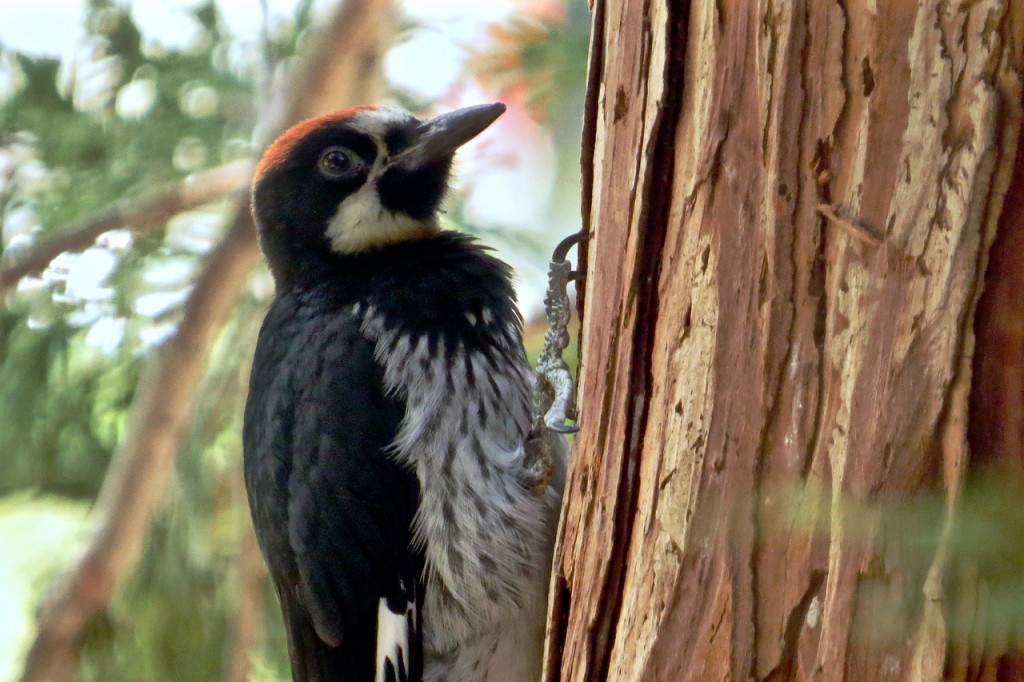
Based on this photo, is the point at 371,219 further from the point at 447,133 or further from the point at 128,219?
the point at 128,219

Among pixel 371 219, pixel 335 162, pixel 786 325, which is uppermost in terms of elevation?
pixel 335 162

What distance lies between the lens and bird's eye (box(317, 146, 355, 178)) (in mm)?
2725

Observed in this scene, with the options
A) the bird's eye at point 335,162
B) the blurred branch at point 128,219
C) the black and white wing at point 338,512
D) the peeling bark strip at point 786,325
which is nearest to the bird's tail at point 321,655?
the black and white wing at point 338,512

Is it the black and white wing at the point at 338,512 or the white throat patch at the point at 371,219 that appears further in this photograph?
the white throat patch at the point at 371,219

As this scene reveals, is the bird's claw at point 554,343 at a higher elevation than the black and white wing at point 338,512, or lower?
higher

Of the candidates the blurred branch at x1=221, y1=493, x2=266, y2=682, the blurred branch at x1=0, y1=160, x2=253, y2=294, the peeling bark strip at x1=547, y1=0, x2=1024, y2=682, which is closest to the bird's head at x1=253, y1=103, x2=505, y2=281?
the blurred branch at x1=0, y1=160, x2=253, y2=294

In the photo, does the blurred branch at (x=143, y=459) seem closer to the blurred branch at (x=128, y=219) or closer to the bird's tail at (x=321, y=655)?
the blurred branch at (x=128, y=219)

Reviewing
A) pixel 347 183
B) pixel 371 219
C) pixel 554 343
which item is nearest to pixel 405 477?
pixel 554 343

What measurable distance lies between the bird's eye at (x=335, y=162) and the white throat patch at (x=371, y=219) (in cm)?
6

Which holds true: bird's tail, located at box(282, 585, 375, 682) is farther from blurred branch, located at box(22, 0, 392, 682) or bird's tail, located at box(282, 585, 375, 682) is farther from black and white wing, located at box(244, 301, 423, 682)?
blurred branch, located at box(22, 0, 392, 682)

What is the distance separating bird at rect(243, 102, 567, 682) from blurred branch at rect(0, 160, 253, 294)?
83 cm

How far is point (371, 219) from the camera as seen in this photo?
2701 mm

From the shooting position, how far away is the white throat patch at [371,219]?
8.79 feet

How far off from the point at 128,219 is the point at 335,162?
2.47ft
